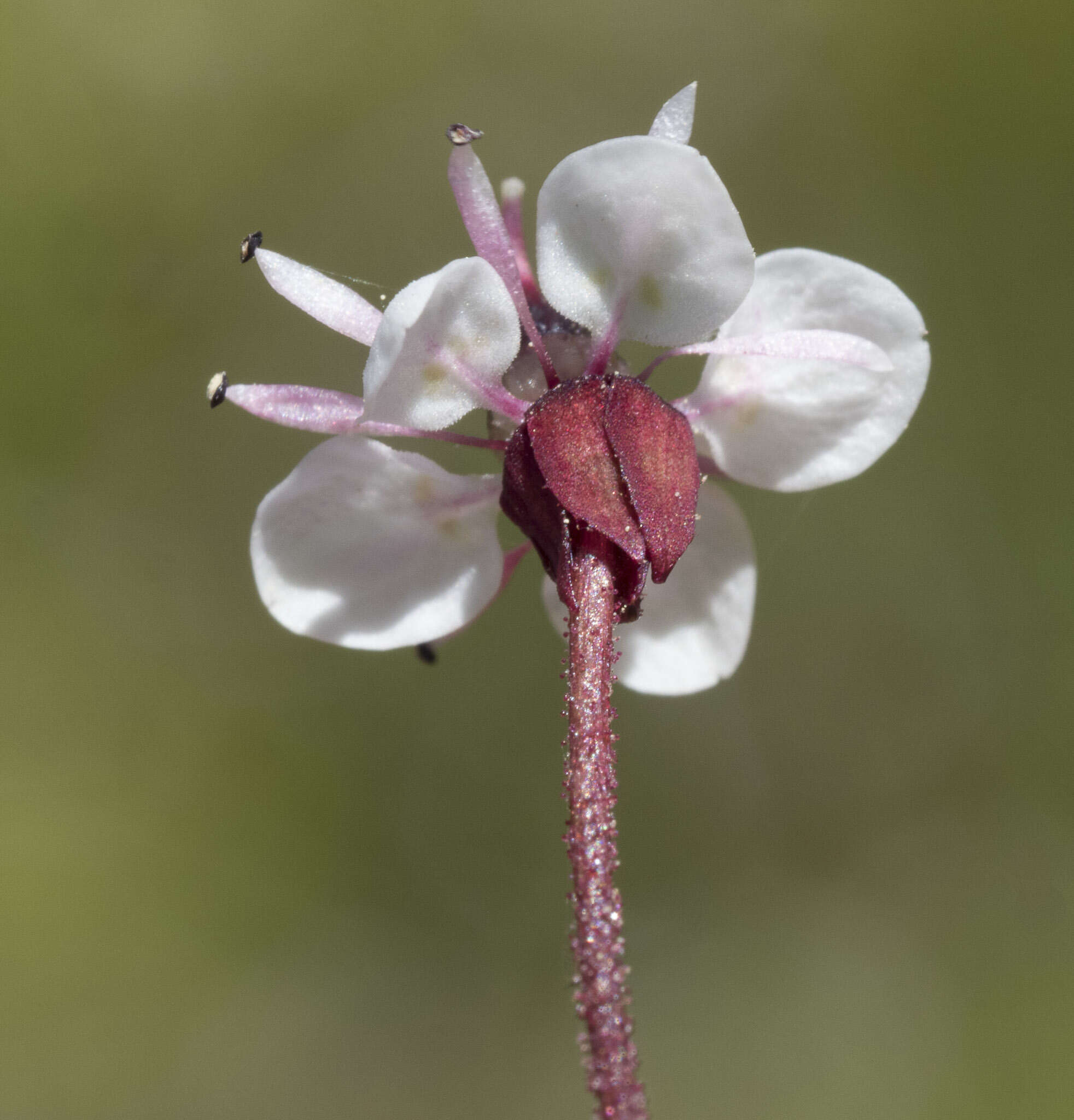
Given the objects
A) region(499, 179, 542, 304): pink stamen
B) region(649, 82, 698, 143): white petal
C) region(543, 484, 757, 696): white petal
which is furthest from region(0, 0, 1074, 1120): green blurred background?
region(649, 82, 698, 143): white petal

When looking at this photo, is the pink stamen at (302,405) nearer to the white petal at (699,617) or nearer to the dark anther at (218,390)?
the dark anther at (218,390)

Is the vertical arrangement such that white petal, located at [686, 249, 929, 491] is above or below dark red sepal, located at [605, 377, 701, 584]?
above

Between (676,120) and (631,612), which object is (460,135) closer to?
(676,120)

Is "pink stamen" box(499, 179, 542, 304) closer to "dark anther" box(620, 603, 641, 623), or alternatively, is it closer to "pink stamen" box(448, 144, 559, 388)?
"pink stamen" box(448, 144, 559, 388)

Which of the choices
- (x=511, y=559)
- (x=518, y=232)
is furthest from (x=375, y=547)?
(x=518, y=232)

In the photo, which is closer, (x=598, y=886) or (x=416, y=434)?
(x=598, y=886)
